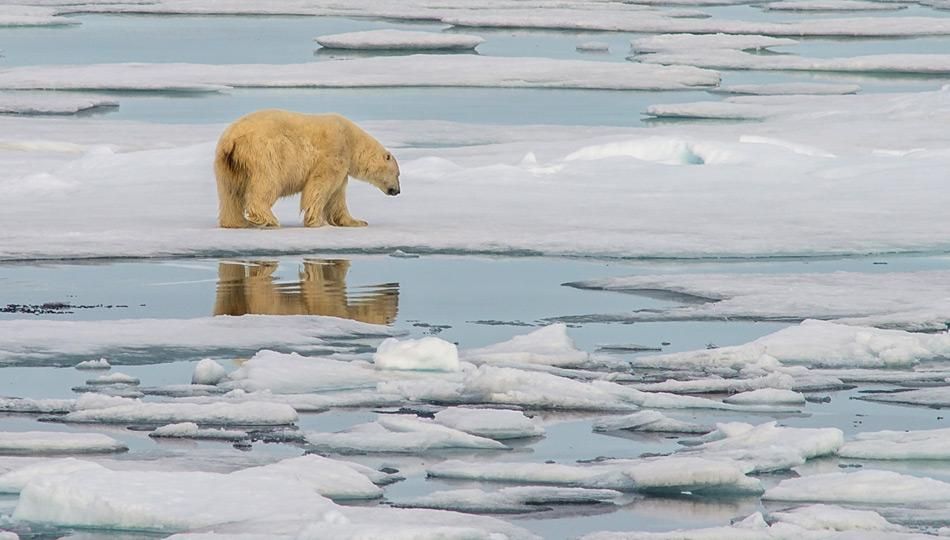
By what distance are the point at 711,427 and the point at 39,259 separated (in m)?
4.16

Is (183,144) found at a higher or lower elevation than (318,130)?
lower

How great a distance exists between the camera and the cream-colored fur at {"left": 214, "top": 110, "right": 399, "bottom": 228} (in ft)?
29.8

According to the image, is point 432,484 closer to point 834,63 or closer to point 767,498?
point 767,498

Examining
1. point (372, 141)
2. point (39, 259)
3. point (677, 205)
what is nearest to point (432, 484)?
point (39, 259)

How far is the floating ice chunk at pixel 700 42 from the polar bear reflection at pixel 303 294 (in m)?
14.6

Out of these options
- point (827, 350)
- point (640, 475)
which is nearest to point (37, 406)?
point (640, 475)

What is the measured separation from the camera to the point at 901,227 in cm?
955

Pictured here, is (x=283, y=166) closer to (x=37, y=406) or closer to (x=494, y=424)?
(x=37, y=406)

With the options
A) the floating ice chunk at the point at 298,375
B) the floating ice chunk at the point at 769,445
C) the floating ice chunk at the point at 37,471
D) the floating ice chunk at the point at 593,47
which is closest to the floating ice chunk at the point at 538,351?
the floating ice chunk at the point at 298,375

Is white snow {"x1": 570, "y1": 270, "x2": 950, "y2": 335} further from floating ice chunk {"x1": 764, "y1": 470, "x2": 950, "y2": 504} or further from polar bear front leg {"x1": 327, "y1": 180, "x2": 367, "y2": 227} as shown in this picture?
floating ice chunk {"x1": 764, "y1": 470, "x2": 950, "y2": 504}

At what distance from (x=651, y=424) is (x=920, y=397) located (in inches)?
36.2

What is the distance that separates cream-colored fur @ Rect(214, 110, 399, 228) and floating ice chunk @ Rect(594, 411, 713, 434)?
164 inches

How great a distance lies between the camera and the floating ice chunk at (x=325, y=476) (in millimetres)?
4316

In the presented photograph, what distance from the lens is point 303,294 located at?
756 centimetres
